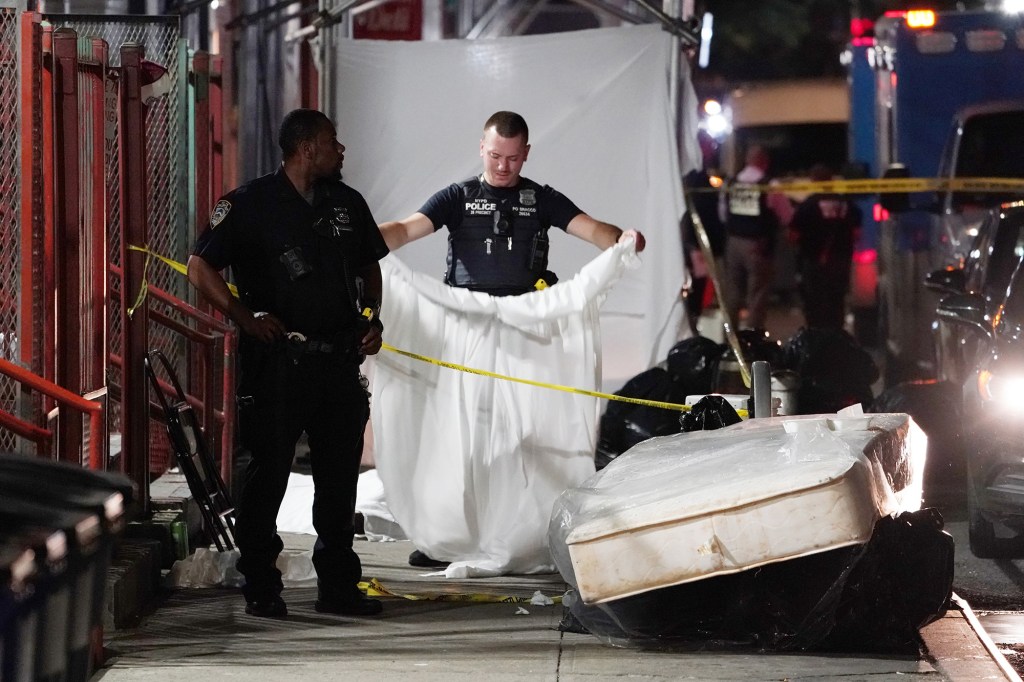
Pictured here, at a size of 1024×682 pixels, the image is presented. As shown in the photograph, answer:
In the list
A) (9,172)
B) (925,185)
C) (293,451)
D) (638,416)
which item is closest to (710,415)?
(293,451)

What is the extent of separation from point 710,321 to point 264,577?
38.1 ft

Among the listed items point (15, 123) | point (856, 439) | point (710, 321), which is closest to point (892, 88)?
point (710, 321)

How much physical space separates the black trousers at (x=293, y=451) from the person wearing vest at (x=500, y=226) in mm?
1138

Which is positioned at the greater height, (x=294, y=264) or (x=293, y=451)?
(x=294, y=264)

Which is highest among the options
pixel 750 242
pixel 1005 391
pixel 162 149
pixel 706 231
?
pixel 162 149

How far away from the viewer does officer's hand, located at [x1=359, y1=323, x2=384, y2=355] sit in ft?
21.4

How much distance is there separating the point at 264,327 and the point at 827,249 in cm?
1125

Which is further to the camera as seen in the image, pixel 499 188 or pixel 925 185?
pixel 925 185

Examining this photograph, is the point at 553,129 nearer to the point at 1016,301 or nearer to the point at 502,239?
the point at 502,239

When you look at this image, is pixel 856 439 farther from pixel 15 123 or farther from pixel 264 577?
pixel 15 123

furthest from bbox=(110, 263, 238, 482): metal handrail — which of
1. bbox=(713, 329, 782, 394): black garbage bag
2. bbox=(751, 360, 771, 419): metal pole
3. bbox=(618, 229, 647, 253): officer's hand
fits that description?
bbox=(751, 360, 771, 419): metal pole

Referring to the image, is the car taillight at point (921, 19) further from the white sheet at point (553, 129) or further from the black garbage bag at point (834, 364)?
the white sheet at point (553, 129)

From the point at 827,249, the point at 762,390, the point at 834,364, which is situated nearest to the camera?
the point at 762,390

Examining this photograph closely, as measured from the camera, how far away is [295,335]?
6387 mm
